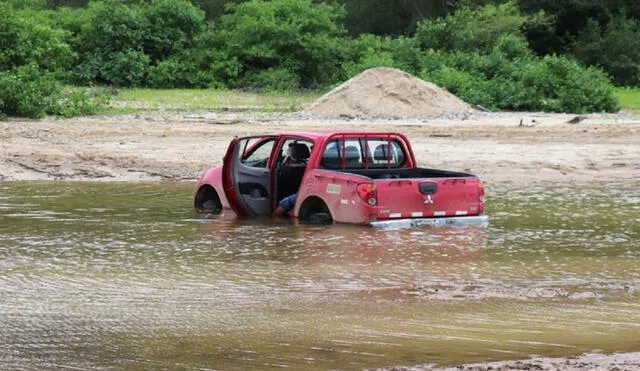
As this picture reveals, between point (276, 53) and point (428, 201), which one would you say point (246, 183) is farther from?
point (276, 53)

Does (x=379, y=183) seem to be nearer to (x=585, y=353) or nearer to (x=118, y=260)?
(x=118, y=260)

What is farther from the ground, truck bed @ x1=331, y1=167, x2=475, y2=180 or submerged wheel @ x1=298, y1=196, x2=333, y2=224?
truck bed @ x1=331, y1=167, x2=475, y2=180

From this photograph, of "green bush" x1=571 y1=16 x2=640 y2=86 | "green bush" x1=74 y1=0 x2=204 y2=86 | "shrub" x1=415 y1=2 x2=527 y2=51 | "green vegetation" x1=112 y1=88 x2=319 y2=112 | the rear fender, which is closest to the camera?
the rear fender

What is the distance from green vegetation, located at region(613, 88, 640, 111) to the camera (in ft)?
117

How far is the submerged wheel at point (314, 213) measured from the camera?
1521 centimetres

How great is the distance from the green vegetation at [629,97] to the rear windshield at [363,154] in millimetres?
20564

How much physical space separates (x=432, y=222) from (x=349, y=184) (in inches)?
48.2

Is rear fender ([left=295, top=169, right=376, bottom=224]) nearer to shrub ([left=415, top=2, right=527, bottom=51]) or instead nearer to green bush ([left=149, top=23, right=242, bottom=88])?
green bush ([left=149, top=23, right=242, bottom=88])

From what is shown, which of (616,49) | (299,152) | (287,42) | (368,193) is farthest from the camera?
(616,49)

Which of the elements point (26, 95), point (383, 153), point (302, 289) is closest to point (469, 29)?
point (26, 95)

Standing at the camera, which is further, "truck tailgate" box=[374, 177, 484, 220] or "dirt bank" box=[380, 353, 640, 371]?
"truck tailgate" box=[374, 177, 484, 220]

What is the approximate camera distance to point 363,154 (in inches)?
611

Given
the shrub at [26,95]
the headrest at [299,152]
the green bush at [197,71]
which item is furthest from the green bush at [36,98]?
the headrest at [299,152]

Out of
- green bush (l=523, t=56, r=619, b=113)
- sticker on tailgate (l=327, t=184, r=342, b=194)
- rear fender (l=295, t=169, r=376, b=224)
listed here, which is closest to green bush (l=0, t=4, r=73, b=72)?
green bush (l=523, t=56, r=619, b=113)
